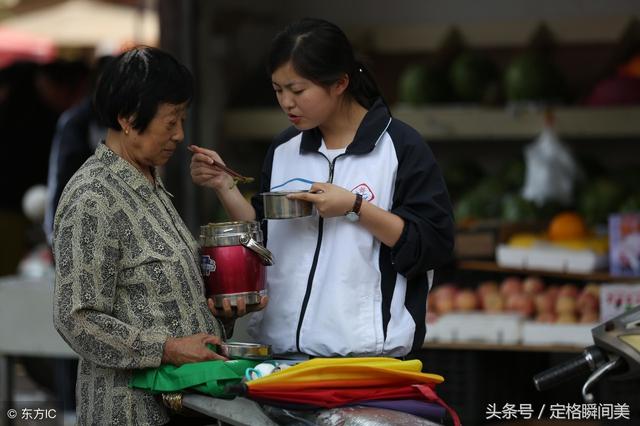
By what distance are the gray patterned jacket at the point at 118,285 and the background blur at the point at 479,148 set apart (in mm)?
2577

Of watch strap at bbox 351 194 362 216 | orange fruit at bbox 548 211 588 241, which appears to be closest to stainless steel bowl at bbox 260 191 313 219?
watch strap at bbox 351 194 362 216

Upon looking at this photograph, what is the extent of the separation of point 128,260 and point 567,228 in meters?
3.34

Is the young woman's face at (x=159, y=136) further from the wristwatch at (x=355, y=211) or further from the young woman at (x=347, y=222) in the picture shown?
the wristwatch at (x=355, y=211)

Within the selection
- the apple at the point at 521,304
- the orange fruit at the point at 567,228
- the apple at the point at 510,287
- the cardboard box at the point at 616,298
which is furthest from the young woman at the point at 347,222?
the orange fruit at the point at 567,228

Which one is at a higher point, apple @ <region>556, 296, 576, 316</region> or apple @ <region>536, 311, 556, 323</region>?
apple @ <region>556, 296, 576, 316</region>

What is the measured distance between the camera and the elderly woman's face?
8.86ft

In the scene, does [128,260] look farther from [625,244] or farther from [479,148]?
[479,148]

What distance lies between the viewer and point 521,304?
5223 mm

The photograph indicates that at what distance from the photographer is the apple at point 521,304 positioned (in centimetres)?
521

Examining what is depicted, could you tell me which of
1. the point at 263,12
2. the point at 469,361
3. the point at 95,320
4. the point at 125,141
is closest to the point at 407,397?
the point at 95,320

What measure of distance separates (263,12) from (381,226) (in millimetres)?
4752

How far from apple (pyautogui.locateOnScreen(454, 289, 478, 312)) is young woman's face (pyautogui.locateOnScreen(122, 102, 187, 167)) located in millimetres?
2853

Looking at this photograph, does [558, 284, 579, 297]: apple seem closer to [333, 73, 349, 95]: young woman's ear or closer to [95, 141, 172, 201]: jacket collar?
[333, 73, 349, 95]: young woman's ear

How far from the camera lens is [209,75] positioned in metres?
6.84
